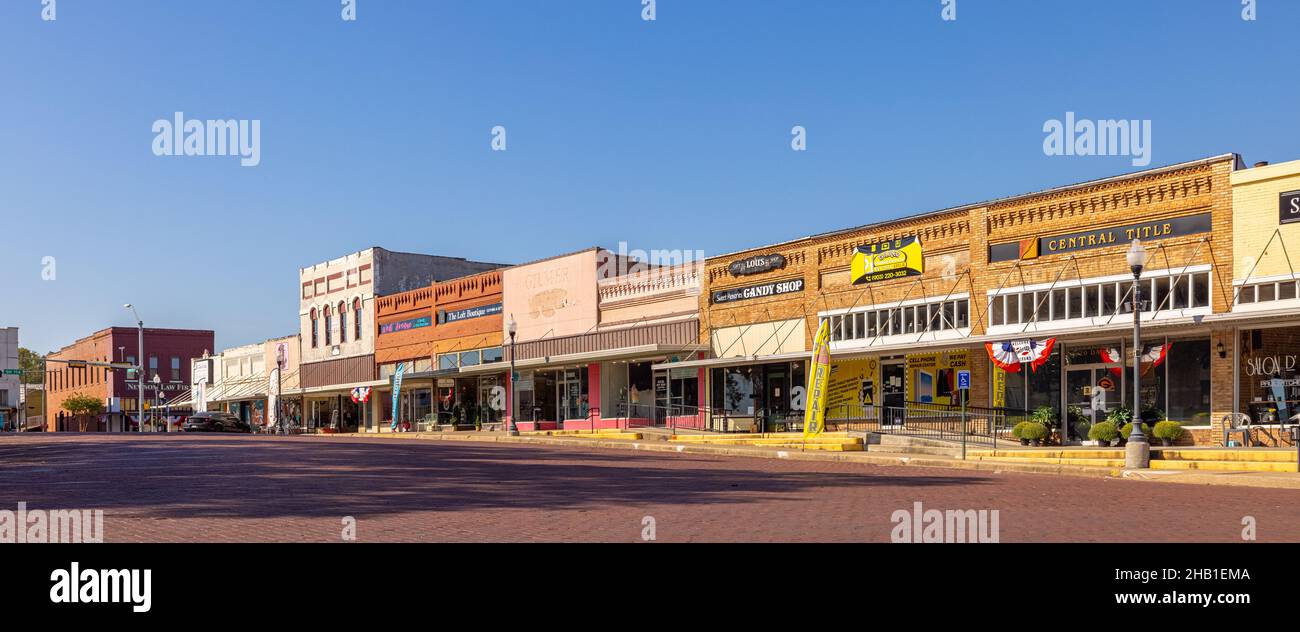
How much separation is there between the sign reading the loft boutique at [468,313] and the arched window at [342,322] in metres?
11.2

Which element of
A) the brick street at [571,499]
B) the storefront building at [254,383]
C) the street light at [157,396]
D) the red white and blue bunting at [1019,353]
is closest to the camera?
the brick street at [571,499]

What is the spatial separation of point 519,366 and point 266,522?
35.8 meters

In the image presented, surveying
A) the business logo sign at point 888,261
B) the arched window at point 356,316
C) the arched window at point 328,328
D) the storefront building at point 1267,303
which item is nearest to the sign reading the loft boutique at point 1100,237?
the storefront building at point 1267,303

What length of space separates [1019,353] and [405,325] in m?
37.6

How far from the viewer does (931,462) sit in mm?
25859

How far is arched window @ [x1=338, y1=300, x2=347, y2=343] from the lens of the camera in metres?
65.4

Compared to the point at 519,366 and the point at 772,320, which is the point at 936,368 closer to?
the point at 772,320

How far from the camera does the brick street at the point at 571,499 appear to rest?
37.9ft

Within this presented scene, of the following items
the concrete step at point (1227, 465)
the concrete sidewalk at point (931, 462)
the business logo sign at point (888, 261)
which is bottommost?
the concrete sidewalk at point (931, 462)

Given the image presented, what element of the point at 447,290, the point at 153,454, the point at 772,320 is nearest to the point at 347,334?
the point at 447,290

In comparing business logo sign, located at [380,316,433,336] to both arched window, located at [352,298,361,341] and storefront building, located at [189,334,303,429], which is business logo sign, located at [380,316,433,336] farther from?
storefront building, located at [189,334,303,429]

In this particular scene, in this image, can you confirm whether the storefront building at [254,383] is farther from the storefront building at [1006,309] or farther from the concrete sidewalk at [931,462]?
the storefront building at [1006,309]

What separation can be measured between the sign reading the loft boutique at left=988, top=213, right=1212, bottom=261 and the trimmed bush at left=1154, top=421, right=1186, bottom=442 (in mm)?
4967

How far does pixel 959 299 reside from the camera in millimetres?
33188
